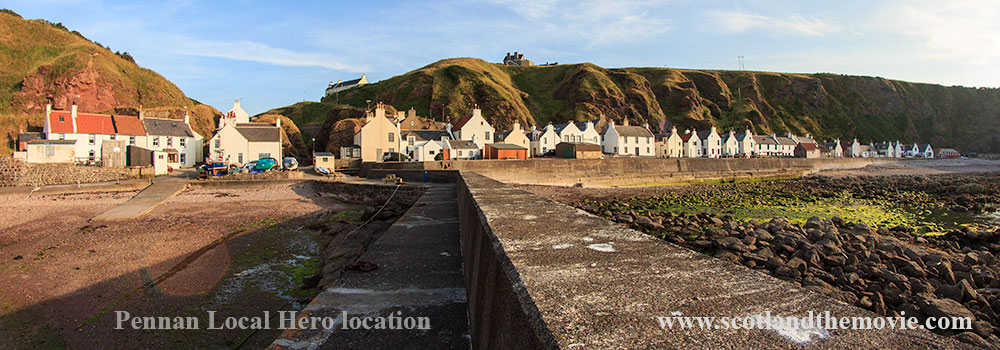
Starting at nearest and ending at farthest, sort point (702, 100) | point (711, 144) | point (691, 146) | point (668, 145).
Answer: point (668, 145)
point (691, 146)
point (711, 144)
point (702, 100)

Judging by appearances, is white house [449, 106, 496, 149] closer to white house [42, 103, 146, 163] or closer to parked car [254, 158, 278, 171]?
parked car [254, 158, 278, 171]

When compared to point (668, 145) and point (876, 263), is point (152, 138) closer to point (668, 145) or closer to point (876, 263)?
point (876, 263)

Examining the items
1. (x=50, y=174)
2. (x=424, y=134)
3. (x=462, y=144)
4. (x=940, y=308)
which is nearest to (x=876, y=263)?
(x=940, y=308)

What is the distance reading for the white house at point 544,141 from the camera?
189 ft

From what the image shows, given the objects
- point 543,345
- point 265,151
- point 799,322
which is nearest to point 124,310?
point 543,345

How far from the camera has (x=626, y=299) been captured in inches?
77.8

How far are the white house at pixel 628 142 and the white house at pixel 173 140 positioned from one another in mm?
51480

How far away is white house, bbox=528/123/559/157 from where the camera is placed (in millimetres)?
57625

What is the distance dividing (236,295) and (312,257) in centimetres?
297

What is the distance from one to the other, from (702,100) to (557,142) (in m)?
68.8

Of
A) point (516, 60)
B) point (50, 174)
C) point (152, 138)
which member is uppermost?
point (516, 60)

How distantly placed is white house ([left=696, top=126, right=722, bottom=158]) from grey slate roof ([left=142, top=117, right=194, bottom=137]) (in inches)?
2894

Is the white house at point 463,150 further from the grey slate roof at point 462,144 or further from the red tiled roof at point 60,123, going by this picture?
the red tiled roof at point 60,123

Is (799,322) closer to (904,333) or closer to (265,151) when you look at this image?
(904,333)
